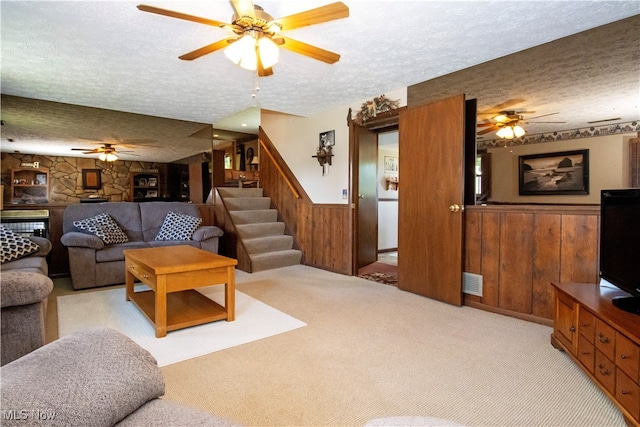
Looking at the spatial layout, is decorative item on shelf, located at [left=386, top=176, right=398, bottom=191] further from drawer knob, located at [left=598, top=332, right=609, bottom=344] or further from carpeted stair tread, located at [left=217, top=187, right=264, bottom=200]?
drawer knob, located at [left=598, top=332, right=609, bottom=344]

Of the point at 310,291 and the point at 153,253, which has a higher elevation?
the point at 153,253

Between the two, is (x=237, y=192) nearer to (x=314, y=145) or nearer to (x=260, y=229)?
(x=260, y=229)

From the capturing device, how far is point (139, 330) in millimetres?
2635

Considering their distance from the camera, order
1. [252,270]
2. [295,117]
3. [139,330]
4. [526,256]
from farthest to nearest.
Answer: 1. [295,117]
2. [252,270]
3. [526,256]
4. [139,330]

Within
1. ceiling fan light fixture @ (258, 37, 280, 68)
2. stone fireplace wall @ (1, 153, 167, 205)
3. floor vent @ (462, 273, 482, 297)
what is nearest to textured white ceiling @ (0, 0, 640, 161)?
ceiling fan light fixture @ (258, 37, 280, 68)

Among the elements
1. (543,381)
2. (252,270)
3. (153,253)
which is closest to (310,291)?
(252,270)

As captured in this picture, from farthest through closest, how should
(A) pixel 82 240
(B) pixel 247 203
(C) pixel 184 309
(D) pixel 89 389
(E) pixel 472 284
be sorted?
1. (B) pixel 247 203
2. (A) pixel 82 240
3. (E) pixel 472 284
4. (C) pixel 184 309
5. (D) pixel 89 389

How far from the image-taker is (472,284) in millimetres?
3287

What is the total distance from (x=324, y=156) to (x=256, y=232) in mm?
1634

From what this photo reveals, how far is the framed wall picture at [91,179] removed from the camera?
5148mm

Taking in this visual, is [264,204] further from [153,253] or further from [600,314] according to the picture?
[600,314]

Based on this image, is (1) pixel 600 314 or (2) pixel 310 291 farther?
(2) pixel 310 291

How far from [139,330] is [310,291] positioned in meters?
1.77

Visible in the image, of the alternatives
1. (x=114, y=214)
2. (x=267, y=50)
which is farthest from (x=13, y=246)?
(x=267, y=50)
